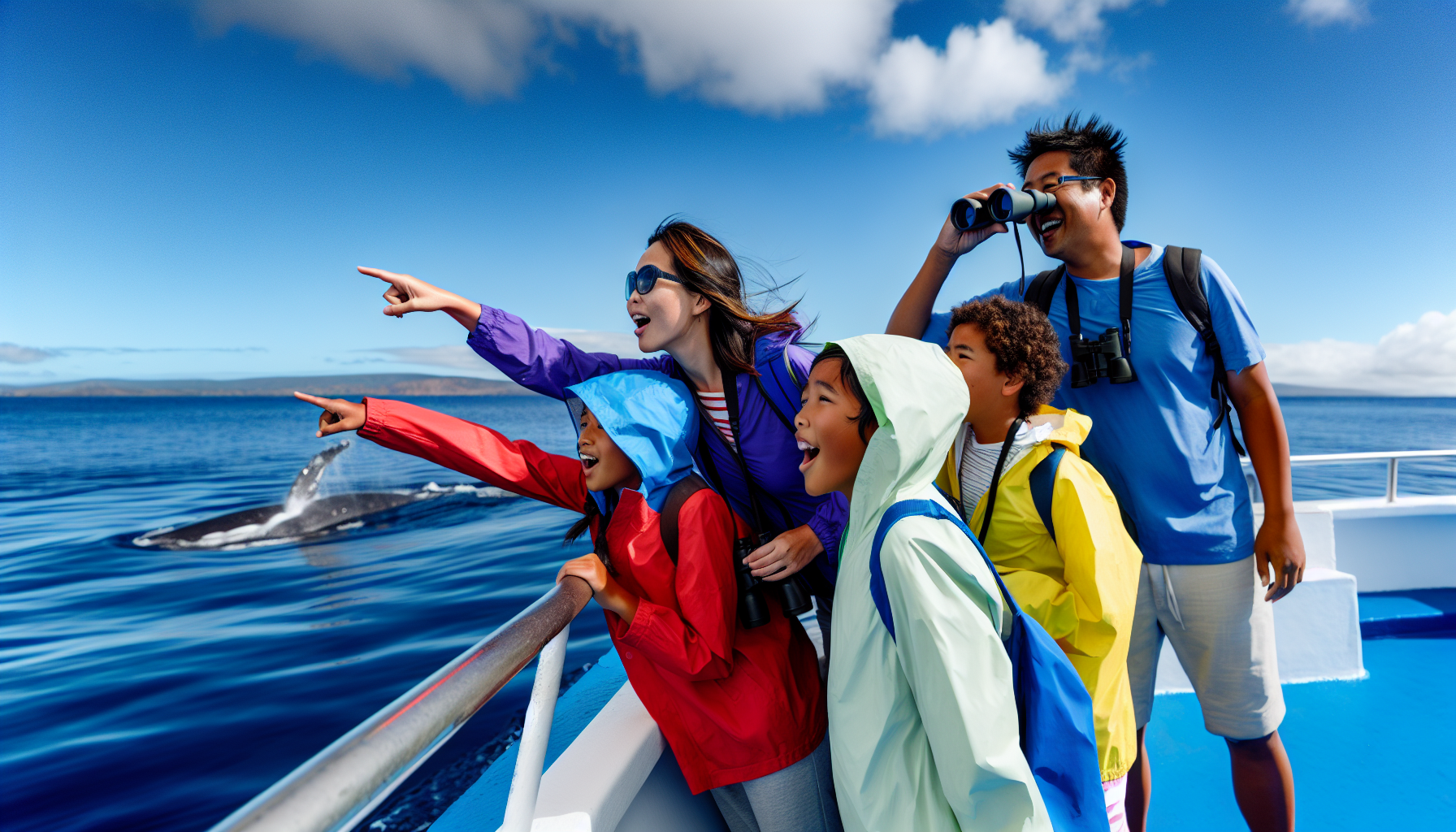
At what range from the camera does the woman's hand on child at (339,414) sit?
69.1 inches

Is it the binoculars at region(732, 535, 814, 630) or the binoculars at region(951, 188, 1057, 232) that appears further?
the binoculars at region(951, 188, 1057, 232)

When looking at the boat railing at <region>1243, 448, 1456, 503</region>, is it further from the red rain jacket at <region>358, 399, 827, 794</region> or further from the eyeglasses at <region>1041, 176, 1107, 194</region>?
the red rain jacket at <region>358, 399, 827, 794</region>

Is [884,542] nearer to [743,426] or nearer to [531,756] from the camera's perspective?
[531,756]

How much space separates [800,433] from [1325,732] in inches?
145

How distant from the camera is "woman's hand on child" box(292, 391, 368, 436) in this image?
175cm

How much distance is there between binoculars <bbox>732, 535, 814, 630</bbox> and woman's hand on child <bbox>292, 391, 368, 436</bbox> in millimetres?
1058

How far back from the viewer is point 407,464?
24.4 metres

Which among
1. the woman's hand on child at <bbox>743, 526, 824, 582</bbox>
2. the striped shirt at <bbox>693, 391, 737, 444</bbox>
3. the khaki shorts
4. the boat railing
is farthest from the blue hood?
the boat railing

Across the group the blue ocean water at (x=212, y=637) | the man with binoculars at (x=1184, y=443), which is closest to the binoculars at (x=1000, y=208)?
the man with binoculars at (x=1184, y=443)

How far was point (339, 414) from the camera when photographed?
179 centimetres

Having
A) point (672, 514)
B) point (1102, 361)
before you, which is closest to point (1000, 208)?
point (1102, 361)

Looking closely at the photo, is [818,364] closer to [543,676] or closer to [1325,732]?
[543,676]

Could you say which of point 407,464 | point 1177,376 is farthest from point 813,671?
point 407,464

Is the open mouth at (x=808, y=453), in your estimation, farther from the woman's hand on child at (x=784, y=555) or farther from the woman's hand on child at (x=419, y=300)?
the woman's hand on child at (x=419, y=300)
